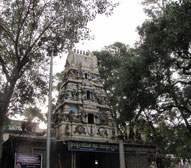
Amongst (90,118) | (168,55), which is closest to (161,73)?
(168,55)

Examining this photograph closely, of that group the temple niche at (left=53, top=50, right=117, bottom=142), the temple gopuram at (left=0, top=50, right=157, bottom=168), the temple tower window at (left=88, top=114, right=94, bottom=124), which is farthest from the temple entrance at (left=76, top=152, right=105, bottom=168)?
the temple tower window at (left=88, top=114, right=94, bottom=124)

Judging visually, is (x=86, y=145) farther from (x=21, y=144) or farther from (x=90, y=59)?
(x=90, y=59)

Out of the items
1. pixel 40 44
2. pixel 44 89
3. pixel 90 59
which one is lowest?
pixel 44 89

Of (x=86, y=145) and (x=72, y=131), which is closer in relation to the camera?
(x=86, y=145)

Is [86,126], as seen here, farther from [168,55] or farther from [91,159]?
[168,55]

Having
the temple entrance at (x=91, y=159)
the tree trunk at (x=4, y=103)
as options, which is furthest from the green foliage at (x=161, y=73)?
the tree trunk at (x=4, y=103)

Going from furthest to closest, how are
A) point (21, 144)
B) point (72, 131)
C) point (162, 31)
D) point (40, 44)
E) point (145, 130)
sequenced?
point (145, 130)
point (72, 131)
point (21, 144)
point (162, 31)
point (40, 44)

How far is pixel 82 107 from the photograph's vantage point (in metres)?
18.2

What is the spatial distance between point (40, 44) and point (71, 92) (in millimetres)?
6537

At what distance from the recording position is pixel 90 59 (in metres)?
21.3

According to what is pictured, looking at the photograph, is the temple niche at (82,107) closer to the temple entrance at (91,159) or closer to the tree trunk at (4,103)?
the temple entrance at (91,159)

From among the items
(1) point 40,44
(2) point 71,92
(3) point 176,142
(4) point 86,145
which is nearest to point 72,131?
(4) point 86,145

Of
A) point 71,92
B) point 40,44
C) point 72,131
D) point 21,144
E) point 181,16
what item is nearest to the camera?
point 181,16

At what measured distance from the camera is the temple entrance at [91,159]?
1777cm
